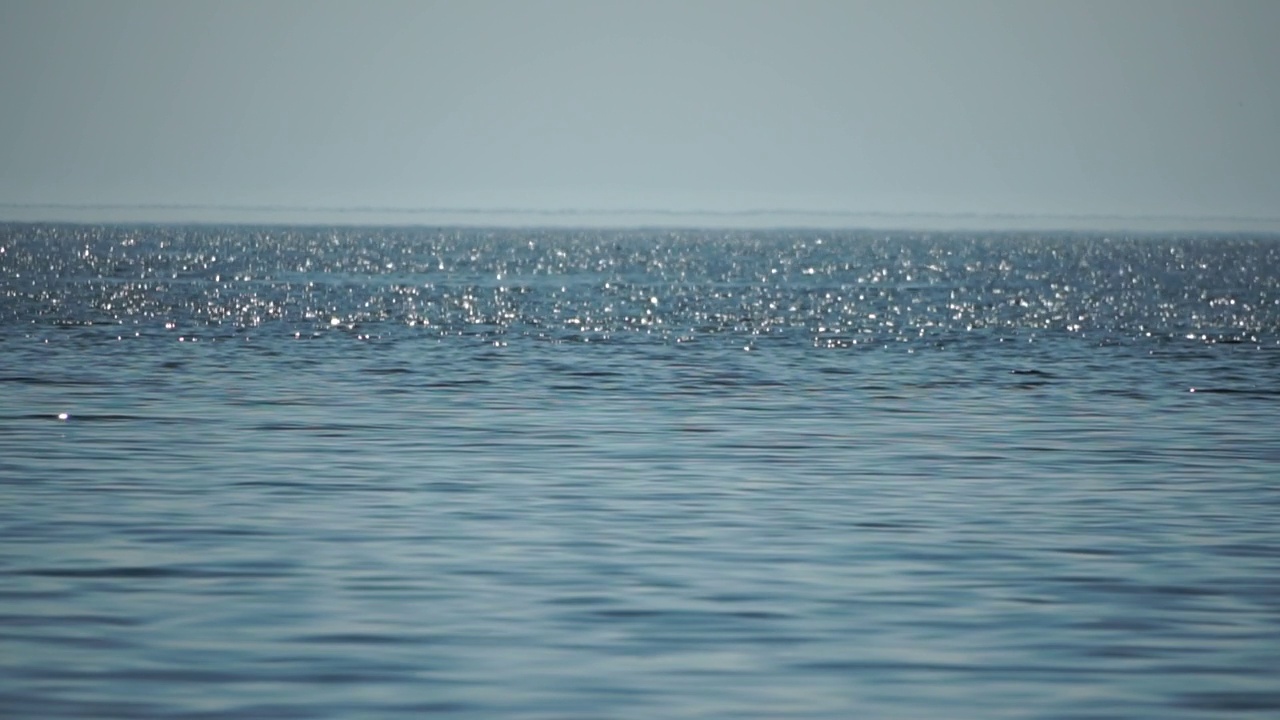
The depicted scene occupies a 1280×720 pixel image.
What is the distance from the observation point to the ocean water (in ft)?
38.7

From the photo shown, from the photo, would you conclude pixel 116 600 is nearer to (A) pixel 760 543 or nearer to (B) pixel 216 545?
(B) pixel 216 545

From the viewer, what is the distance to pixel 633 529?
1706 centimetres

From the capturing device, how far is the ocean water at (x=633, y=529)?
1180cm

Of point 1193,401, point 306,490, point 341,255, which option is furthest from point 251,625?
point 341,255

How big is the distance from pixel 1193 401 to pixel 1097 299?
3779 cm

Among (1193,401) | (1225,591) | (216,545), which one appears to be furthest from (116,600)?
(1193,401)

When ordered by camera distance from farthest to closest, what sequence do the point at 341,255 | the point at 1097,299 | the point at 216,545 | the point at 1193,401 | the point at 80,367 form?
the point at 341,255 → the point at 1097,299 → the point at 80,367 → the point at 1193,401 → the point at 216,545

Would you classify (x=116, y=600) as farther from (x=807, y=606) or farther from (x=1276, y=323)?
(x=1276, y=323)

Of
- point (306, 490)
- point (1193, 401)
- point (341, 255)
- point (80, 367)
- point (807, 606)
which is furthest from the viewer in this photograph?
point (341, 255)

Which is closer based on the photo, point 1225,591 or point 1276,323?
point 1225,591

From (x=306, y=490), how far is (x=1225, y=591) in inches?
333

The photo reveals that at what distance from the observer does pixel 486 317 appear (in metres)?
51.5

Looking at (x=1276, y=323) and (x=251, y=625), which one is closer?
(x=251, y=625)

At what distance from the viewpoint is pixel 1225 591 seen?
14.6m
